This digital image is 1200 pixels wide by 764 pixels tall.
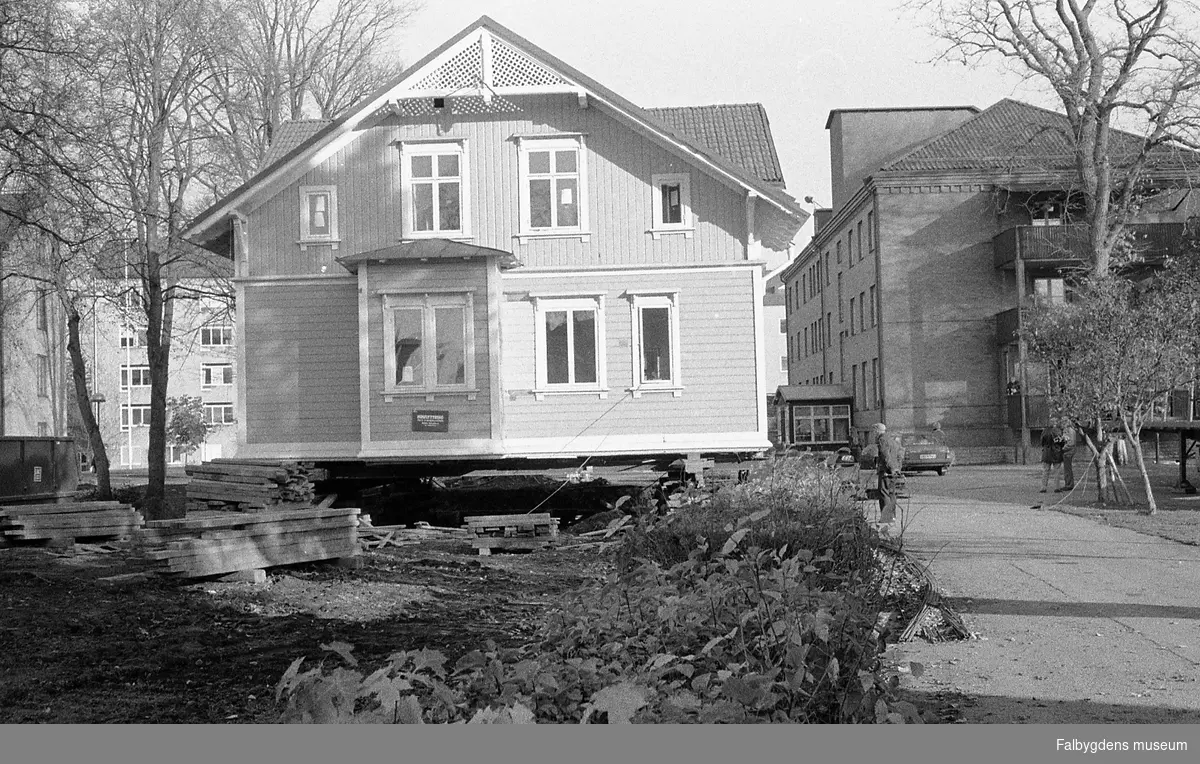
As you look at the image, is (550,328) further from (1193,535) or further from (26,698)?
(26,698)

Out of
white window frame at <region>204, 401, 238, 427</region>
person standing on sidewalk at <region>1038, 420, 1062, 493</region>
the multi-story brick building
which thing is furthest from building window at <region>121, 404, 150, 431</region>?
person standing on sidewalk at <region>1038, 420, 1062, 493</region>

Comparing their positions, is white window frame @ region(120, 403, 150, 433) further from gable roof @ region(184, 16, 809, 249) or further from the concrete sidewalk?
the concrete sidewalk

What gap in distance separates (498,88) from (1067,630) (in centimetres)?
1669

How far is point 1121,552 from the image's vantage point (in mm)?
14359

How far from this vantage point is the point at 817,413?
5547 cm

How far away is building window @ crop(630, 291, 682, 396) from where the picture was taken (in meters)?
23.4

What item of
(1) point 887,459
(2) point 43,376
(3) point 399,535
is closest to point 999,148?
(1) point 887,459

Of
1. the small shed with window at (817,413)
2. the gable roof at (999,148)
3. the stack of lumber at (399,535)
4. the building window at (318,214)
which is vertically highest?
the gable roof at (999,148)

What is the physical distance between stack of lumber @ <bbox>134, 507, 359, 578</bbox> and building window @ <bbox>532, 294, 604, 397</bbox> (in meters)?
8.86

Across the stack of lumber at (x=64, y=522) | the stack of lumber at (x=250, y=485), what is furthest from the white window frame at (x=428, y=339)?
the stack of lumber at (x=64, y=522)

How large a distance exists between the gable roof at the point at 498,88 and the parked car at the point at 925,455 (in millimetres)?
17603

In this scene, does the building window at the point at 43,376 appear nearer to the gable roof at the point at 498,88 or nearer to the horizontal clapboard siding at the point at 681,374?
the gable roof at the point at 498,88

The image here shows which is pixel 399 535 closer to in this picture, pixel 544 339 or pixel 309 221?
pixel 544 339

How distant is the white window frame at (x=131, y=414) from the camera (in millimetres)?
78688
